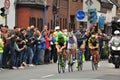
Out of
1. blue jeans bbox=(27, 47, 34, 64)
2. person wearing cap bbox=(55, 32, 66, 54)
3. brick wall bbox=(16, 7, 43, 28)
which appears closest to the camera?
person wearing cap bbox=(55, 32, 66, 54)

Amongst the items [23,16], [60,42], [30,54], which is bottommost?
[30,54]

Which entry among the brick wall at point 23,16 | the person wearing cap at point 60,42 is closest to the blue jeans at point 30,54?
the person wearing cap at point 60,42

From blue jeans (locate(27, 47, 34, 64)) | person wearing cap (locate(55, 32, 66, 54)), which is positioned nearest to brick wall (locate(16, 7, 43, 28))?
blue jeans (locate(27, 47, 34, 64))

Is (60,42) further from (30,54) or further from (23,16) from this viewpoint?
(23,16)

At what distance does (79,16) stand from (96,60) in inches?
555

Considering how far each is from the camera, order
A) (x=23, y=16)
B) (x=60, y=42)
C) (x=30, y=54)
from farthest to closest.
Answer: (x=23, y=16)
(x=30, y=54)
(x=60, y=42)

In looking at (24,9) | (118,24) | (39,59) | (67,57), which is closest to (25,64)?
(39,59)

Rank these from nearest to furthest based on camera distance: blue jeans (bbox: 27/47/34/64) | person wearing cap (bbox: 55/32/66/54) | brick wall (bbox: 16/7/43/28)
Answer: person wearing cap (bbox: 55/32/66/54)
blue jeans (bbox: 27/47/34/64)
brick wall (bbox: 16/7/43/28)

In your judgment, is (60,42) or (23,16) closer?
(60,42)

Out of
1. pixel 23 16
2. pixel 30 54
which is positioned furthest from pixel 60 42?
pixel 23 16

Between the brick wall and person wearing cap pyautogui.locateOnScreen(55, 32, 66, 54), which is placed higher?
person wearing cap pyautogui.locateOnScreen(55, 32, 66, 54)

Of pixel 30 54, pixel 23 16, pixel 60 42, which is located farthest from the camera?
pixel 23 16

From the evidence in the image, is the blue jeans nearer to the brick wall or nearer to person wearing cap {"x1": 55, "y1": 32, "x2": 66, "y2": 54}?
person wearing cap {"x1": 55, "y1": 32, "x2": 66, "y2": 54}

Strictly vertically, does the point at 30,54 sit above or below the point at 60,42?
below
